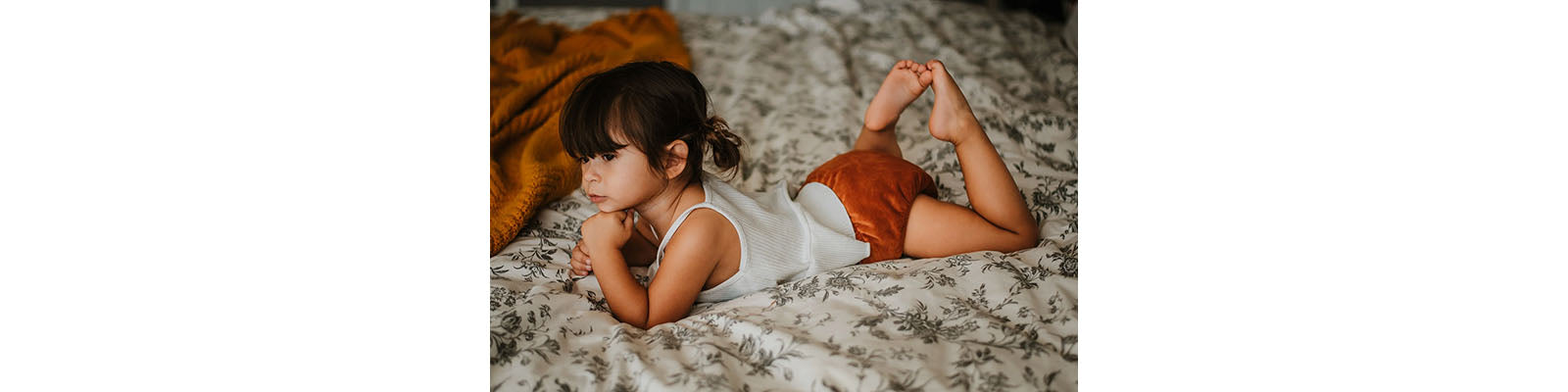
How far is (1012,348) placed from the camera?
0.84 m

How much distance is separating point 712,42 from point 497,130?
80 centimetres

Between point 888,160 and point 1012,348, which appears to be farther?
point 888,160

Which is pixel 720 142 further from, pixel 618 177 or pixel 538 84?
pixel 538 84

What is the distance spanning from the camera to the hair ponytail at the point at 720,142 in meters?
0.97

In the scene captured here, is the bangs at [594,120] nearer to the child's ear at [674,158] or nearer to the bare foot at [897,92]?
the child's ear at [674,158]

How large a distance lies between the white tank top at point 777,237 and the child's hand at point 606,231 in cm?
5

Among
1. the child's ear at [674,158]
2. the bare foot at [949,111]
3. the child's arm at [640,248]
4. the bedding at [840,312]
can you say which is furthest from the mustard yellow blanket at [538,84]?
the bare foot at [949,111]

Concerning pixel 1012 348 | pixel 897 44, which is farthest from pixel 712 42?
pixel 1012 348

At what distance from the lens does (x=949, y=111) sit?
3.53 ft

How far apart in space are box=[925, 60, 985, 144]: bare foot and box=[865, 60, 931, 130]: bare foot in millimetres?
19

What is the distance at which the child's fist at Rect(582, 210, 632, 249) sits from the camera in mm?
942

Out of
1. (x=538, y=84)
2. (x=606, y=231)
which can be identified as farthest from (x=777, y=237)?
(x=538, y=84)
